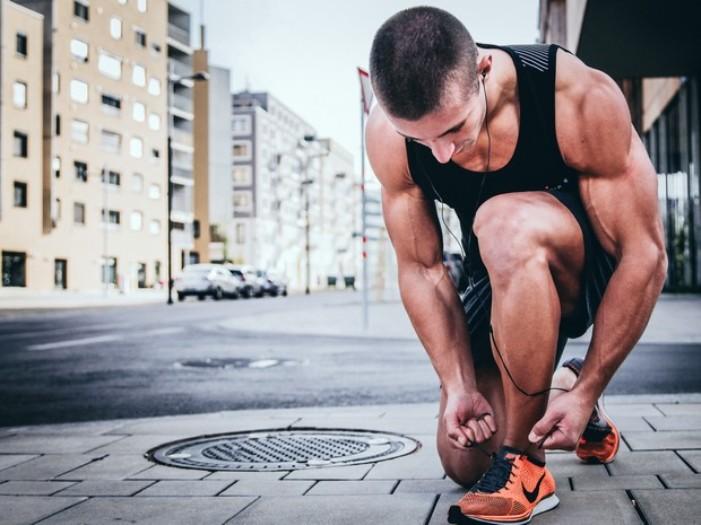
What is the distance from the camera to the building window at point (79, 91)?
5062 cm

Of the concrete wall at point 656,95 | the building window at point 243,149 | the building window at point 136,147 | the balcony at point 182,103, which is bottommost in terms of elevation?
the concrete wall at point 656,95

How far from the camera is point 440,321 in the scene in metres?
2.82

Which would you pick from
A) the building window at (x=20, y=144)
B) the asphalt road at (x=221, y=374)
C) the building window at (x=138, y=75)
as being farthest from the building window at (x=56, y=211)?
the asphalt road at (x=221, y=374)

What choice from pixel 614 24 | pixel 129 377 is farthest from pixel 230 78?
pixel 129 377

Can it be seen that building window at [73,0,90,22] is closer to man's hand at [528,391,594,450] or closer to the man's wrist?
the man's wrist

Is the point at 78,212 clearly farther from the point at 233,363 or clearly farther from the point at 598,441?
the point at 598,441

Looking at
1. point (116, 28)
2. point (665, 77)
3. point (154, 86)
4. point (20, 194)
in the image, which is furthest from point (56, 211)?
point (665, 77)

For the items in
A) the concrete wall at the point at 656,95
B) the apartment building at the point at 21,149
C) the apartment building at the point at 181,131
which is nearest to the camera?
the concrete wall at the point at 656,95

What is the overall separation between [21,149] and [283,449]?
43075 mm

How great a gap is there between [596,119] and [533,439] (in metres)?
0.90

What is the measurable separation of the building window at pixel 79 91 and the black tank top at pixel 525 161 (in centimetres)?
5089

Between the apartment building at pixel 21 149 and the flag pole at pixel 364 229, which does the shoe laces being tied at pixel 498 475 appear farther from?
the apartment building at pixel 21 149

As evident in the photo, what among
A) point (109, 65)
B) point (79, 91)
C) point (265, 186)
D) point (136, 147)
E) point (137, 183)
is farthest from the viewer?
point (265, 186)

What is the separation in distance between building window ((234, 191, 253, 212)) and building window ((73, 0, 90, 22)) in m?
34.7
